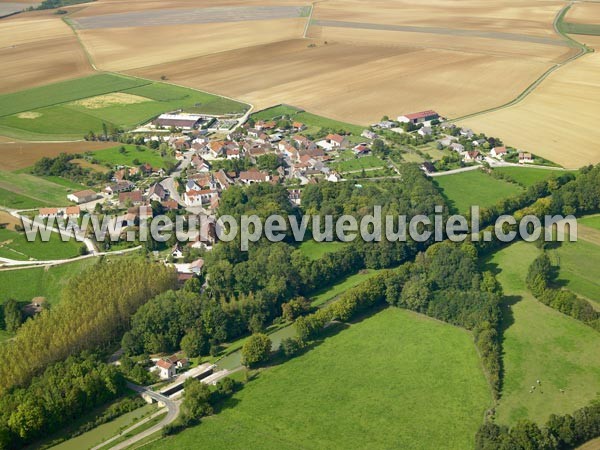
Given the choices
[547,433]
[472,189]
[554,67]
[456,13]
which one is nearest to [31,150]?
[472,189]

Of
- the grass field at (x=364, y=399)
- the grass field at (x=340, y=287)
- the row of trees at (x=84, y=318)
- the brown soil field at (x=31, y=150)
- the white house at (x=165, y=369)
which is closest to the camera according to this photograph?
the grass field at (x=364, y=399)

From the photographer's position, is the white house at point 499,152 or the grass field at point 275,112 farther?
the grass field at point 275,112

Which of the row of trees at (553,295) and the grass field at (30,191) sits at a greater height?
the grass field at (30,191)

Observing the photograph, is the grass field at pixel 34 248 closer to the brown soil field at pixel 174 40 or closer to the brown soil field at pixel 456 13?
the brown soil field at pixel 174 40

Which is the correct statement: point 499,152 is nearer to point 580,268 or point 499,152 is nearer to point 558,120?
point 558,120

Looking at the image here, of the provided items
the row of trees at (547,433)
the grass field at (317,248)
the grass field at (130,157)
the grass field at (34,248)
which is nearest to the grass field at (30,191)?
the grass field at (34,248)

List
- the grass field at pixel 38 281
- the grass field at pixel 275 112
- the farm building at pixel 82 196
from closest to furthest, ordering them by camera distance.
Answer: the grass field at pixel 38 281 < the farm building at pixel 82 196 < the grass field at pixel 275 112

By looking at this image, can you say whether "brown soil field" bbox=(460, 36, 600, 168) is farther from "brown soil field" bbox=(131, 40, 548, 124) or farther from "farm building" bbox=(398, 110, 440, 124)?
"farm building" bbox=(398, 110, 440, 124)

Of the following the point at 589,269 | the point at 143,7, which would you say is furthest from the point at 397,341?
the point at 143,7
